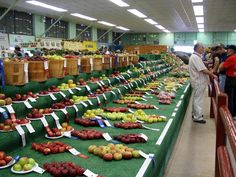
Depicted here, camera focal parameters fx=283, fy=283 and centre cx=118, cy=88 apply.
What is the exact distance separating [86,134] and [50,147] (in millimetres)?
567

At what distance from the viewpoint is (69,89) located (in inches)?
185

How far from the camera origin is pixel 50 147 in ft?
9.87

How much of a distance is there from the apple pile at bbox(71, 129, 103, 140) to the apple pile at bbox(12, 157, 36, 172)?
90 centimetres

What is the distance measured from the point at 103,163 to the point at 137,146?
2.04 ft

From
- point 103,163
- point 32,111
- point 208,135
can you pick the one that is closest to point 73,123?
point 32,111

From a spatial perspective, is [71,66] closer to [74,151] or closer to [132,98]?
[132,98]

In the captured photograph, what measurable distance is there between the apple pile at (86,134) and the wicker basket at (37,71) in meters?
1.14

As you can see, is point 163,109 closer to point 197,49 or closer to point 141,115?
point 141,115

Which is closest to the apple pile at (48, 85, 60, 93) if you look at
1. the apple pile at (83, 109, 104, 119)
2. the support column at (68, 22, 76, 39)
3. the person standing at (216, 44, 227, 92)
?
the apple pile at (83, 109, 104, 119)

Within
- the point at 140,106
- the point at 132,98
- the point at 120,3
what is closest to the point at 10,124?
the point at 140,106

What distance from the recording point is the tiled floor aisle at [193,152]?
408 cm

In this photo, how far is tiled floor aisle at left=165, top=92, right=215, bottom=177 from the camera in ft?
13.4

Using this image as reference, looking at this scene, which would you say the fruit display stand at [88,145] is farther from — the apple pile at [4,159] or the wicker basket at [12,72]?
the wicker basket at [12,72]

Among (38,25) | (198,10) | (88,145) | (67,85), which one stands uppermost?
(198,10)
